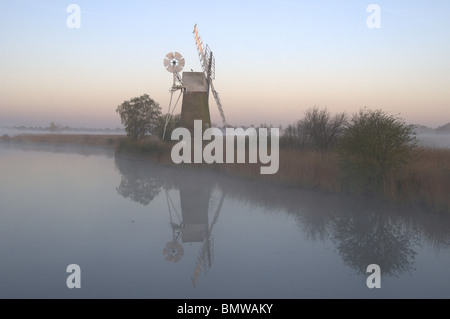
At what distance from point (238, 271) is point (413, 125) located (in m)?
6.92

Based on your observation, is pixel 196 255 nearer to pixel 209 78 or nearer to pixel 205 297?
pixel 205 297

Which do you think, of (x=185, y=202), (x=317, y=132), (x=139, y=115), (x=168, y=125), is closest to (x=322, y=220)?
(x=185, y=202)

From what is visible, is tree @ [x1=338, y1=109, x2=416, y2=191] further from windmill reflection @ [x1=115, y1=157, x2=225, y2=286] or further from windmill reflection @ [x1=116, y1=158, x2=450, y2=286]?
windmill reflection @ [x1=115, y1=157, x2=225, y2=286]

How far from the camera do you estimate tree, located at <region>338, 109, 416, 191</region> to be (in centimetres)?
870

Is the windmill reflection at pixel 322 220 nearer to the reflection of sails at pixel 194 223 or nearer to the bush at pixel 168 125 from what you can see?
the reflection of sails at pixel 194 223

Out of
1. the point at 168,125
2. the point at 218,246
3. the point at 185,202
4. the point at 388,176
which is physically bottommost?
the point at 218,246

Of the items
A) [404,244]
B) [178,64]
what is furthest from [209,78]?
[404,244]

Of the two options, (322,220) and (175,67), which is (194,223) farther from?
(175,67)

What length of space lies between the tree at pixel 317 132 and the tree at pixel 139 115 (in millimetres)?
14477

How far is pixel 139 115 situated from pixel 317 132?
16391 mm

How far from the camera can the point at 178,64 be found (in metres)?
18.3

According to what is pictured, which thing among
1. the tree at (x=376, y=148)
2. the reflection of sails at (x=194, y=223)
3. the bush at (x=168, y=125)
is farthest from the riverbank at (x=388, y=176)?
the bush at (x=168, y=125)

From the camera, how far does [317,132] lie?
15164 mm

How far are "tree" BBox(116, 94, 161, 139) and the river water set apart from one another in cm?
1736
